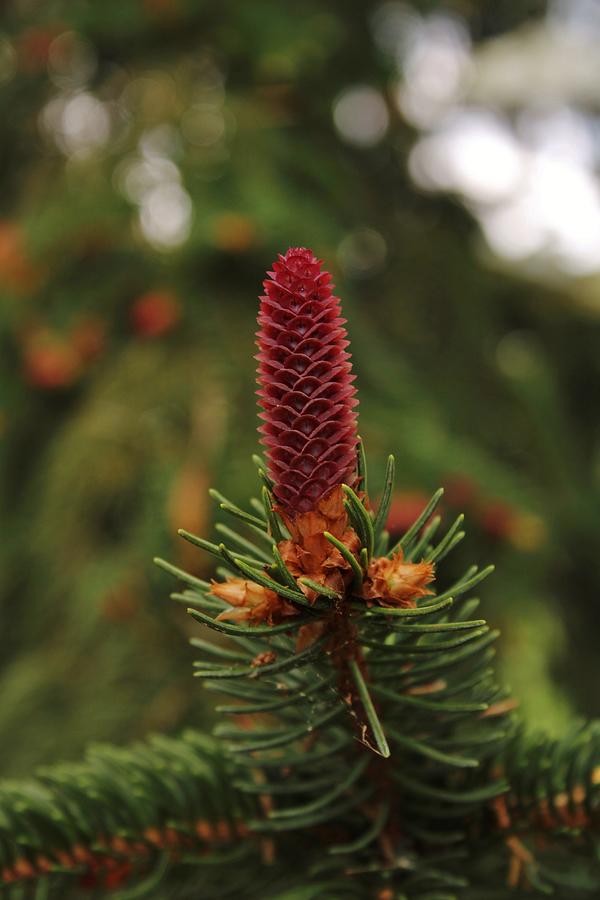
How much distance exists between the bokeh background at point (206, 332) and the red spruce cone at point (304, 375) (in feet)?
1.90

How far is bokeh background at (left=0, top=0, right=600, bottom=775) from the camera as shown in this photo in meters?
1.10

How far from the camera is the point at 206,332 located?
1288mm

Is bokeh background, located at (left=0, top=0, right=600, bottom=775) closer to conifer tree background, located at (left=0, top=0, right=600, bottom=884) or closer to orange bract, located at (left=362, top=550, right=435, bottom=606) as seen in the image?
conifer tree background, located at (left=0, top=0, right=600, bottom=884)

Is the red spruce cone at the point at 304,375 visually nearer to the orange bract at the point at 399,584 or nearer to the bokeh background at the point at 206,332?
the orange bract at the point at 399,584

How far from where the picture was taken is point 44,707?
3.64ft

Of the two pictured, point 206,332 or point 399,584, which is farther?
point 206,332

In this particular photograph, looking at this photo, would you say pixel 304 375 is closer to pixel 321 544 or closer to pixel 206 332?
pixel 321 544

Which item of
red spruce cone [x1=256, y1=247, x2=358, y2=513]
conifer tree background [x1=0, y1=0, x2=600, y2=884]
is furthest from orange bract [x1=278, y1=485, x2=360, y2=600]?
conifer tree background [x1=0, y1=0, x2=600, y2=884]

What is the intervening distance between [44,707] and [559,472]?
1.06 meters

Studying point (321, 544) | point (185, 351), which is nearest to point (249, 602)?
point (321, 544)

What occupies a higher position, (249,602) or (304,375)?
(304,375)

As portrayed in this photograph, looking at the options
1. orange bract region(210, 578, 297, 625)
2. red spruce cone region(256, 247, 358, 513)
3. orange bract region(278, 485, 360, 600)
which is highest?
red spruce cone region(256, 247, 358, 513)

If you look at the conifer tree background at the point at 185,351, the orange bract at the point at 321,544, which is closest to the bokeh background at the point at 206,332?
the conifer tree background at the point at 185,351

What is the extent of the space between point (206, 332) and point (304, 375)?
88 centimetres
